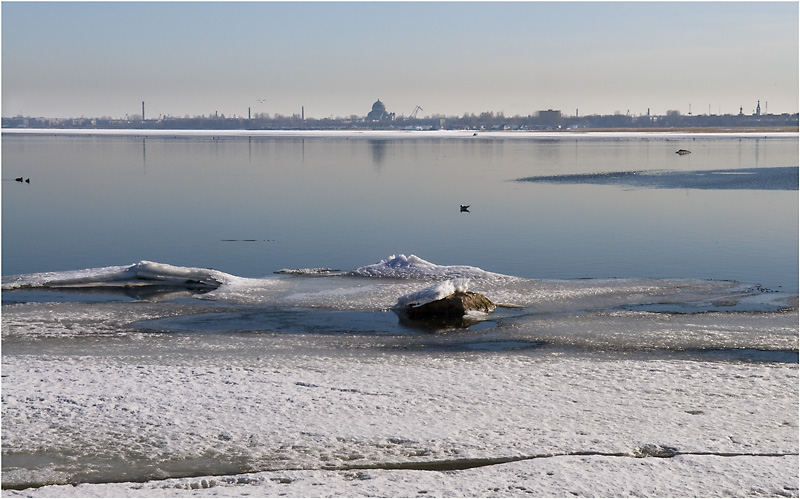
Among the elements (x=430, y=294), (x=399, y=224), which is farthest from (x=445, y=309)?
(x=399, y=224)

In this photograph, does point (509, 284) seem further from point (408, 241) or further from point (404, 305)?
point (408, 241)

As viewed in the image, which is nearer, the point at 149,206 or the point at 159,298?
the point at 159,298

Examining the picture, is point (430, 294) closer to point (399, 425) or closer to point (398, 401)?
point (398, 401)

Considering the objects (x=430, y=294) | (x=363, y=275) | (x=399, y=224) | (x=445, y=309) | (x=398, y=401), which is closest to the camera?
(x=398, y=401)

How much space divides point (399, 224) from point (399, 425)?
→ 1406 cm

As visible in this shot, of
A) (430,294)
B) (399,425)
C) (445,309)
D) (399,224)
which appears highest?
(399,224)

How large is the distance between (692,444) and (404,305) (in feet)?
17.5

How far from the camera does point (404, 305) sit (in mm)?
11445

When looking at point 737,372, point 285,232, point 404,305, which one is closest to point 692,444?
point 737,372

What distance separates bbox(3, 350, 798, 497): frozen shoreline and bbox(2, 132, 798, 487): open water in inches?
4.4

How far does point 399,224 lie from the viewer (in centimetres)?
2086

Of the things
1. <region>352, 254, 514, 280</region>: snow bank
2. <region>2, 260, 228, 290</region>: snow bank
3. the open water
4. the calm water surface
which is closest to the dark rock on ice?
the open water

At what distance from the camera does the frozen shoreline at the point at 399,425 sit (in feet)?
19.4

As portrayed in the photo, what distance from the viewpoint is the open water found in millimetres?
9398
